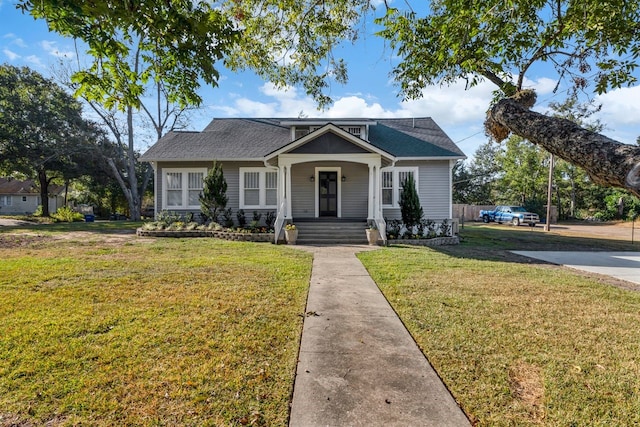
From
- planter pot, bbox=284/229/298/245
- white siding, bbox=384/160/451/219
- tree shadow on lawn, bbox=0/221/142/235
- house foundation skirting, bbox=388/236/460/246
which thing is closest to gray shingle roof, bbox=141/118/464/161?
white siding, bbox=384/160/451/219

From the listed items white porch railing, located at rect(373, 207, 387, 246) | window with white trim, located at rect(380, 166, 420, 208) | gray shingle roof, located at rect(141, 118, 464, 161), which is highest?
gray shingle roof, located at rect(141, 118, 464, 161)

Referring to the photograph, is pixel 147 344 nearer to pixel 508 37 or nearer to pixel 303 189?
pixel 508 37

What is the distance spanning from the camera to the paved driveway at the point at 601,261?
7754 millimetres

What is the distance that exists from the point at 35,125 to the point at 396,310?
30248 mm

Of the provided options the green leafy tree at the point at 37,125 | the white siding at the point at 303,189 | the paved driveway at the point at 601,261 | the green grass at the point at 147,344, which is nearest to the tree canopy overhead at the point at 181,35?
the green grass at the point at 147,344

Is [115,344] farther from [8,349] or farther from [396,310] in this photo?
[396,310]

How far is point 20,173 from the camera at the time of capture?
26531mm

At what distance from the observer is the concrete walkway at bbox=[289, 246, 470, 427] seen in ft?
7.48

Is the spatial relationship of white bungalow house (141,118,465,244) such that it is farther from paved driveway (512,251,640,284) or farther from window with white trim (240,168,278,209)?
paved driveway (512,251,640,284)

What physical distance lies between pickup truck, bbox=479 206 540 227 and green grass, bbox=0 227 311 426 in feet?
90.2

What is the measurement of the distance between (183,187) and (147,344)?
520 inches

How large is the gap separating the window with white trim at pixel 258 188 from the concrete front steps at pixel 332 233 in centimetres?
259

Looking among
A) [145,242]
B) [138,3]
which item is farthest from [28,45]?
[145,242]

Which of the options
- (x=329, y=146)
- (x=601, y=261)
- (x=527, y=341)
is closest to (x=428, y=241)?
(x=601, y=261)
